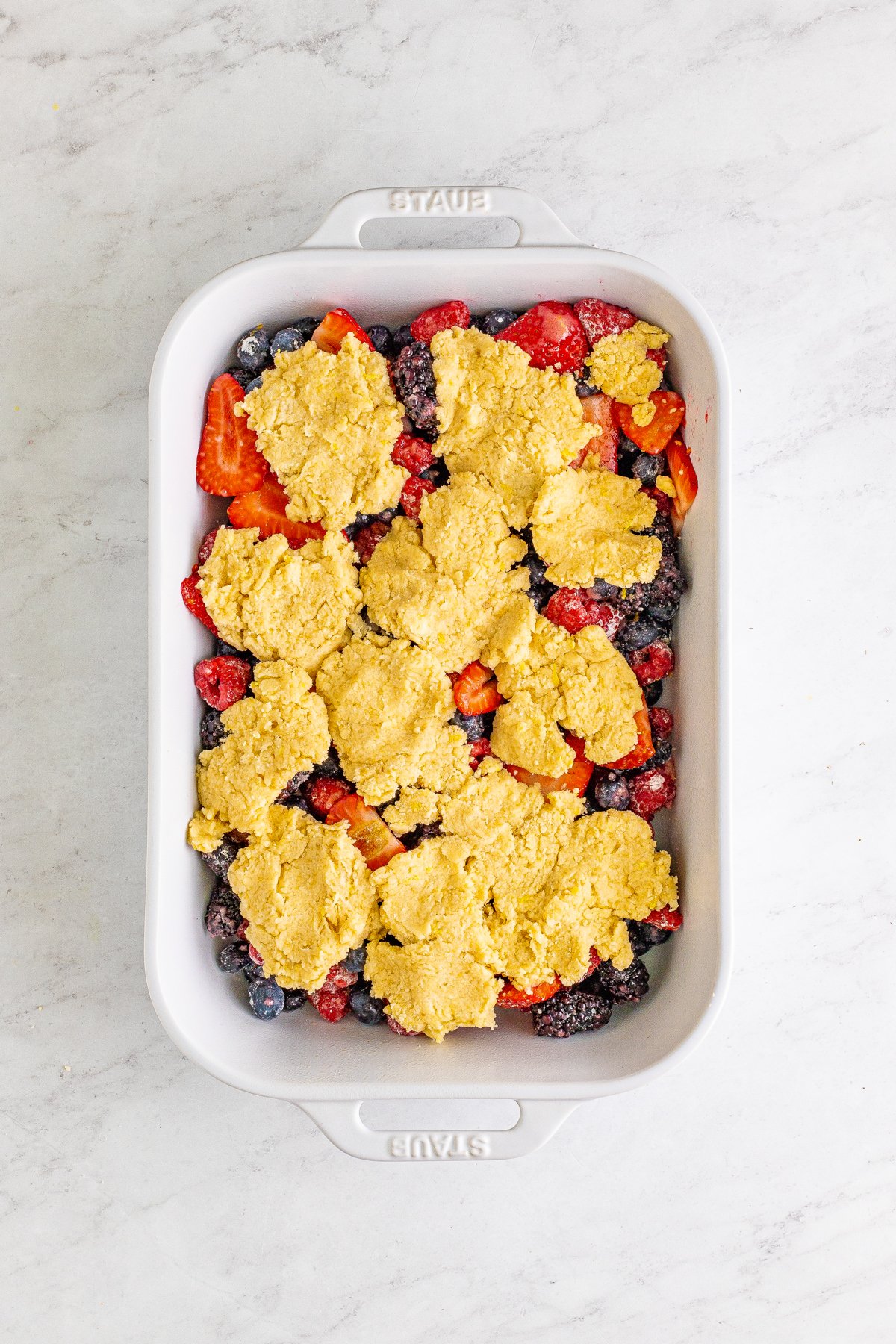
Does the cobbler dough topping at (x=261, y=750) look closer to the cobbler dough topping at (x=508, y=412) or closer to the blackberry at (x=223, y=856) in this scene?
the blackberry at (x=223, y=856)

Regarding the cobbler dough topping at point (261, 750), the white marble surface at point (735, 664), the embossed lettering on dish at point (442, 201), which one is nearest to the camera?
the embossed lettering on dish at point (442, 201)

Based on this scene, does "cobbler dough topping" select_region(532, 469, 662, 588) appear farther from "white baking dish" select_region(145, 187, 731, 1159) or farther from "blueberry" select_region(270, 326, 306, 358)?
"blueberry" select_region(270, 326, 306, 358)

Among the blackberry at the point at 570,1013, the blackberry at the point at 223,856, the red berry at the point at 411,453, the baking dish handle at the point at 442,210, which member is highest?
the baking dish handle at the point at 442,210

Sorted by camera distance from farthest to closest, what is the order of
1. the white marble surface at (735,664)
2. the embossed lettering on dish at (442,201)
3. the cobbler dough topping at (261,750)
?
the white marble surface at (735,664)
the cobbler dough topping at (261,750)
the embossed lettering on dish at (442,201)

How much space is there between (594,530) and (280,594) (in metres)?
0.53

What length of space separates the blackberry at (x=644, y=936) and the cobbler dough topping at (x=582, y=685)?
29 centimetres

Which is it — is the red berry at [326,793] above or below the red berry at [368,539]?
below

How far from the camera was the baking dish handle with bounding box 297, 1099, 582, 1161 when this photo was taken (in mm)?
1562

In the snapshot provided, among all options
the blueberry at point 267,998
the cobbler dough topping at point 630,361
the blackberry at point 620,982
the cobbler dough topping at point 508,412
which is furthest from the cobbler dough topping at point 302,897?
the cobbler dough topping at point 630,361

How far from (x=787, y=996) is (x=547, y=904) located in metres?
0.61

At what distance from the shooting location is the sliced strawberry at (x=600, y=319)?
5.34ft

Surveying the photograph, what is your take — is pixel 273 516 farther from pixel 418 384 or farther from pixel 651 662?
pixel 651 662

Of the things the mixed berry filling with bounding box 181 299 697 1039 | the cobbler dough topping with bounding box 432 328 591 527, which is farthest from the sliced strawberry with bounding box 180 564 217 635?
the cobbler dough topping with bounding box 432 328 591 527

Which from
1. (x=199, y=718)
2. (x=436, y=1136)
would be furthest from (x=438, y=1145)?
(x=199, y=718)
